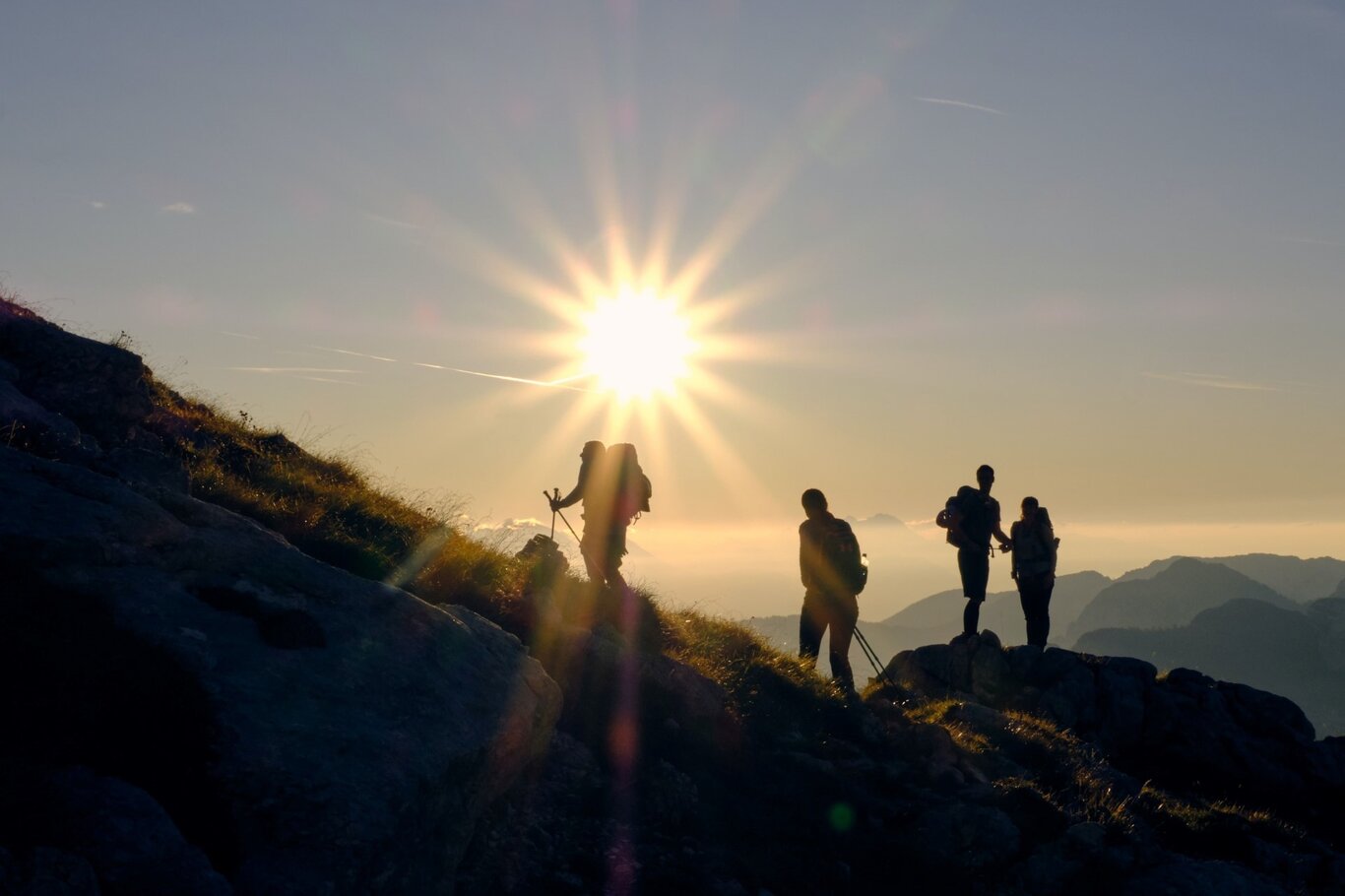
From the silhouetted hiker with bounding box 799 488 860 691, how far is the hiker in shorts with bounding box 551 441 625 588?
10.5 feet

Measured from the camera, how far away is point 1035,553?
59.8 ft

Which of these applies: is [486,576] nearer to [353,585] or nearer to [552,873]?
[353,585]

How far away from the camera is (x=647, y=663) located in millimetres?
10883

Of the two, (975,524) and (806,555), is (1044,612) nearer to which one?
(975,524)

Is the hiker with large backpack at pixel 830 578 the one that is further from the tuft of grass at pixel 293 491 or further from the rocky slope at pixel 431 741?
the tuft of grass at pixel 293 491

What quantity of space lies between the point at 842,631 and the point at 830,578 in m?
1.06

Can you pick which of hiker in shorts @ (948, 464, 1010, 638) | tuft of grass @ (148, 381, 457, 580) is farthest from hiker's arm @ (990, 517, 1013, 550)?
tuft of grass @ (148, 381, 457, 580)

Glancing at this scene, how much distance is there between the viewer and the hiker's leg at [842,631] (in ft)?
51.5

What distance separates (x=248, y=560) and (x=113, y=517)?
3.13ft

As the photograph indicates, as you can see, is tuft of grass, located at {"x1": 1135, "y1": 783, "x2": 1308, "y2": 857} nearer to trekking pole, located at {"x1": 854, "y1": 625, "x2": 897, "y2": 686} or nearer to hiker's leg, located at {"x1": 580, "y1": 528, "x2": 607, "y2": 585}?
trekking pole, located at {"x1": 854, "y1": 625, "x2": 897, "y2": 686}

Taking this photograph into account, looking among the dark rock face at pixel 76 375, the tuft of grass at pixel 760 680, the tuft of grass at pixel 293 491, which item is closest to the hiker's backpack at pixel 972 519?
the tuft of grass at pixel 760 680

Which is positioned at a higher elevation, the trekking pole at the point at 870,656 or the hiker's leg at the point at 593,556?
the hiker's leg at the point at 593,556

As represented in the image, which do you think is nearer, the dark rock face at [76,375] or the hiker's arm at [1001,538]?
the dark rock face at [76,375]

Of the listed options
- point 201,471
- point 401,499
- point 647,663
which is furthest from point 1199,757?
point 201,471
